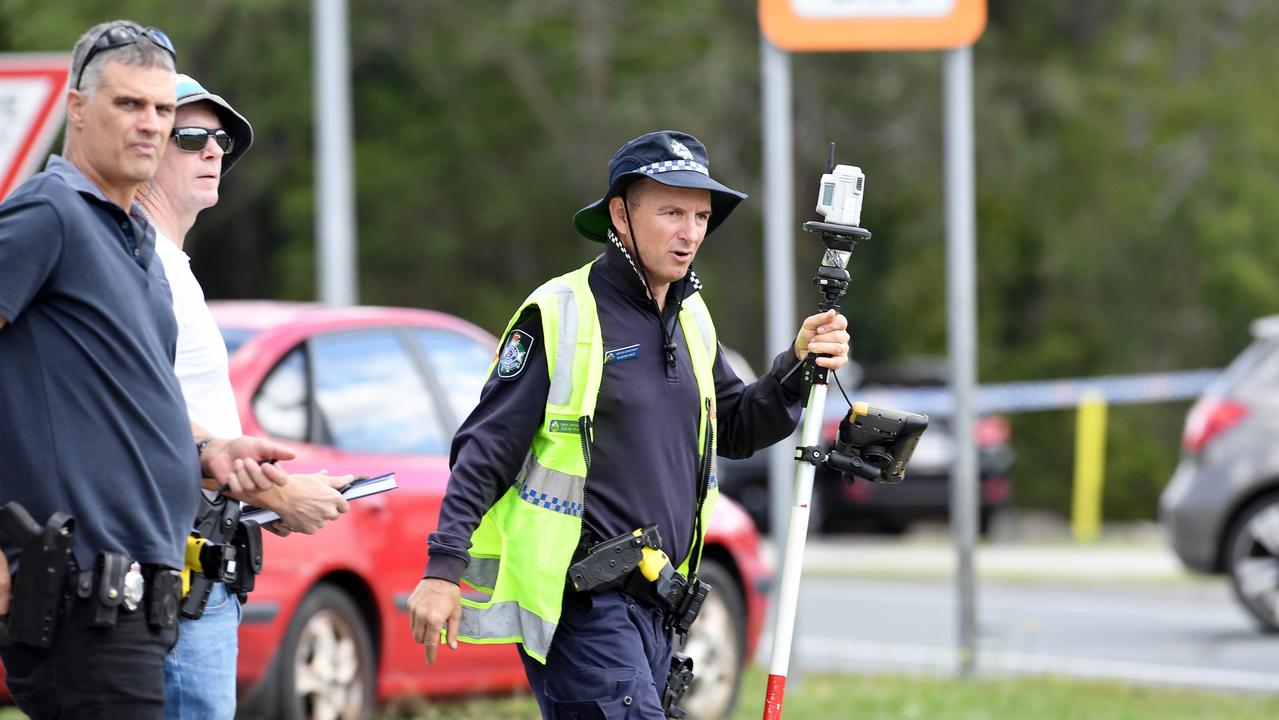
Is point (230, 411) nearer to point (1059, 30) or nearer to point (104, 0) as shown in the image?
point (104, 0)

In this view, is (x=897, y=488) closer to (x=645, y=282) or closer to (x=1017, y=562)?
(x=1017, y=562)

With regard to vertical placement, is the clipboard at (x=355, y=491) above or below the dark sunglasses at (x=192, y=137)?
below

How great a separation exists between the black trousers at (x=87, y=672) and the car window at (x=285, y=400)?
11.9 ft

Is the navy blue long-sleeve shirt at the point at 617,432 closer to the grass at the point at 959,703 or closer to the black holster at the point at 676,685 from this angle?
the black holster at the point at 676,685

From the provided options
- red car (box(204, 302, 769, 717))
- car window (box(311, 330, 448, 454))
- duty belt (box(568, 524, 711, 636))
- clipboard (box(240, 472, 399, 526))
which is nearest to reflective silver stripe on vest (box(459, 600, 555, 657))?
duty belt (box(568, 524, 711, 636))

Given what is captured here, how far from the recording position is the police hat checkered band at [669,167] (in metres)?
4.73

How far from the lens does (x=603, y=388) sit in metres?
4.71

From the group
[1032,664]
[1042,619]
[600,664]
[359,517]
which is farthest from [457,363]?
[1042,619]

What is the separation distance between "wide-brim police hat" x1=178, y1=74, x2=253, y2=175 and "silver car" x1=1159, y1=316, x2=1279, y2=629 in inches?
337

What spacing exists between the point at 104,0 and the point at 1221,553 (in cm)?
1510

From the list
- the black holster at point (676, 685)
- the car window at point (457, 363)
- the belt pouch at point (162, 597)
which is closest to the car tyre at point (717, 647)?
the car window at point (457, 363)

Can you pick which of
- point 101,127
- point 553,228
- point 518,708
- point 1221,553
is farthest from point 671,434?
point 553,228

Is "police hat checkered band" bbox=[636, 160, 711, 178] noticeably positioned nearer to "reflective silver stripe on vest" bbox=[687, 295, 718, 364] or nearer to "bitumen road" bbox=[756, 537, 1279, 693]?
"reflective silver stripe on vest" bbox=[687, 295, 718, 364]

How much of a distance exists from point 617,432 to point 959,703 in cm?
489
